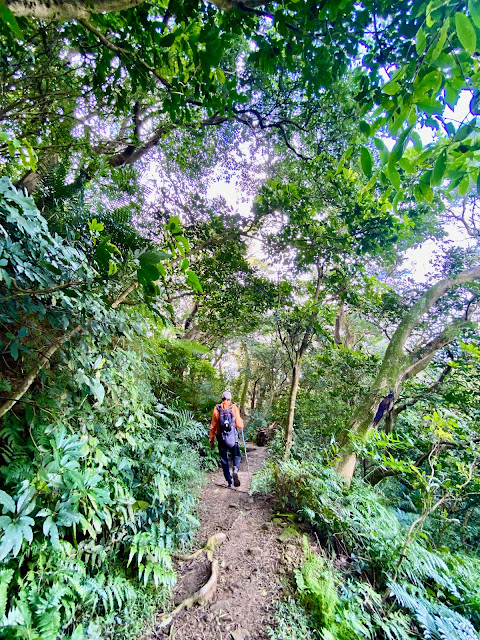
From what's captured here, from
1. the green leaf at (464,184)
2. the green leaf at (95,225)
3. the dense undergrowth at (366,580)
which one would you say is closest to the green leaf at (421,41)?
the green leaf at (464,184)

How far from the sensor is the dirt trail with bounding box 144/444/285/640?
241 cm

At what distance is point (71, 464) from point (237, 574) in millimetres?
2392

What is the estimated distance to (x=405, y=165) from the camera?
123 centimetres

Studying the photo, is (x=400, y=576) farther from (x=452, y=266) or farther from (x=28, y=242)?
(x=452, y=266)

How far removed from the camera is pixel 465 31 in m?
0.90

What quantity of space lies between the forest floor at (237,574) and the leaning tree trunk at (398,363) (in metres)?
1.73

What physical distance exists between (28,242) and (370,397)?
226 inches

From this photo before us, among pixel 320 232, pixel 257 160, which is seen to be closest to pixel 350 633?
pixel 320 232

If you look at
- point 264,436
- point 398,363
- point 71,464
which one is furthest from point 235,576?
point 264,436

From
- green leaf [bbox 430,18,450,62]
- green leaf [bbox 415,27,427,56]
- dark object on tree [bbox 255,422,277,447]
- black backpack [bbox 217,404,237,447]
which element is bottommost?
dark object on tree [bbox 255,422,277,447]

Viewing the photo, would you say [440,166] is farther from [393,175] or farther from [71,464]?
[71,464]

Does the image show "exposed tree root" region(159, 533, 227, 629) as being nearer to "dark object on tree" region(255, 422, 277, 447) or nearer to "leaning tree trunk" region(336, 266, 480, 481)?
"leaning tree trunk" region(336, 266, 480, 481)

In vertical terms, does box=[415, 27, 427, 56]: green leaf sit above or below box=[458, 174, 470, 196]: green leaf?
above

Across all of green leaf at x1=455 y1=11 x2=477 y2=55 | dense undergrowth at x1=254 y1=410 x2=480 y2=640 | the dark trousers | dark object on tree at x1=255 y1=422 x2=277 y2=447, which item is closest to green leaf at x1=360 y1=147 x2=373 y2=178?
green leaf at x1=455 y1=11 x2=477 y2=55
